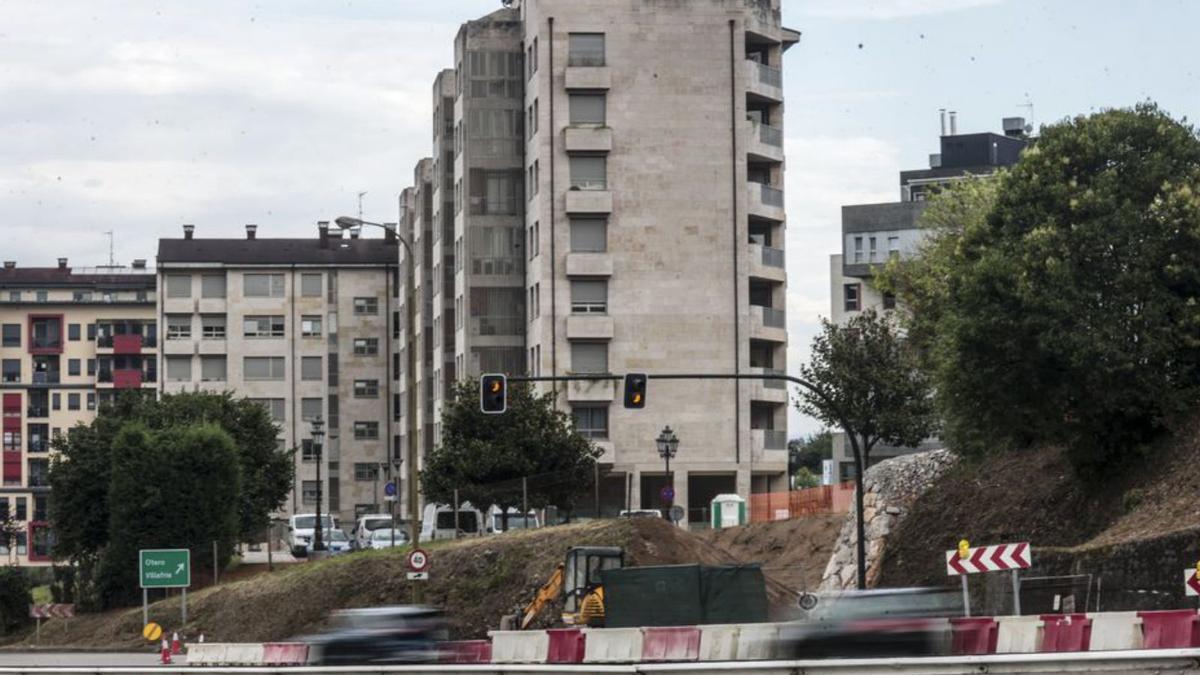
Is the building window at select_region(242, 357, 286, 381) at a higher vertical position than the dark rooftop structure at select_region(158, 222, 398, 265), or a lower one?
lower

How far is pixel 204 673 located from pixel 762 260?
68.2 metres

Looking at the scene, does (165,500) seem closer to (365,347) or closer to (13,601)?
(13,601)

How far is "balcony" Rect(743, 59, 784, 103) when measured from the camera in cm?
9899

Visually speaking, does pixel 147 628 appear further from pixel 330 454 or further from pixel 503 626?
pixel 330 454

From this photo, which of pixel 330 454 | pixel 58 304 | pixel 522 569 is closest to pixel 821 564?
pixel 522 569

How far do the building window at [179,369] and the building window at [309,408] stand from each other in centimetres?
801

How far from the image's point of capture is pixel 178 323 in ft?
484

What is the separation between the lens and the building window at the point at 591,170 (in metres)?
97.6

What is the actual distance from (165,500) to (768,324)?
106 ft

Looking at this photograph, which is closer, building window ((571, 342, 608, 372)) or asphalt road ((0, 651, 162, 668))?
asphalt road ((0, 651, 162, 668))

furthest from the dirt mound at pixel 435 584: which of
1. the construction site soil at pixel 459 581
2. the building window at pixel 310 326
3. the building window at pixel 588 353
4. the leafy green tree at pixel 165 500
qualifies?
the building window at pixel 310 326

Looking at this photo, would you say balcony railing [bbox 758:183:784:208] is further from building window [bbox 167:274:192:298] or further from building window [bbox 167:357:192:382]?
building window [bbox 167:274:192:298]

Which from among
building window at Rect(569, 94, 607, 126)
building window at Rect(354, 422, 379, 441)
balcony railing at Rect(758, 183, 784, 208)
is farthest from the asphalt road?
building window at Rect(354, 422, 379, 441)

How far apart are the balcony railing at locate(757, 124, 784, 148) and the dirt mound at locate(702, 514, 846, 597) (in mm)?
27830
